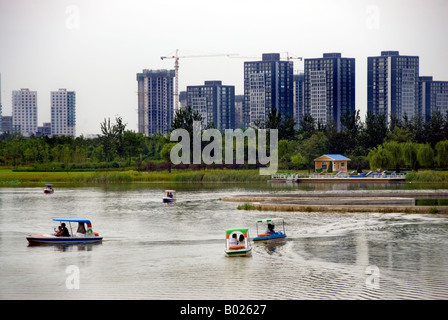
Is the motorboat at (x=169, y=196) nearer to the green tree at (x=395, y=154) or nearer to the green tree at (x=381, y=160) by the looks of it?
the green tree at (x=381, y=160)

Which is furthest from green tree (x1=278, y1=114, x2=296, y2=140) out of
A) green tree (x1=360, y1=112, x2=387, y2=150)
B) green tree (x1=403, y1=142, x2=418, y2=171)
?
green tree (x1=403, y1=142, x2=418, y2=171)

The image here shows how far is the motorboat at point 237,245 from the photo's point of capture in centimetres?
3291

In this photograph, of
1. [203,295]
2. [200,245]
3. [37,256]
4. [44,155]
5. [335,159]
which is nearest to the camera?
[203,295]

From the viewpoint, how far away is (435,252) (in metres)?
33.4

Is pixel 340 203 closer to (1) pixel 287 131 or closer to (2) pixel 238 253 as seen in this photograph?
(2) pixel 238 253

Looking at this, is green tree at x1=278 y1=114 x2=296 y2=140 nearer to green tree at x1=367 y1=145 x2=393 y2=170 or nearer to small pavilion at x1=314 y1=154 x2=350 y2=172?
small pavilion at x1=314 y1=154 x2=350 y2=172

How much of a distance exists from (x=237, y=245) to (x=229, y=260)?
1.28 metres

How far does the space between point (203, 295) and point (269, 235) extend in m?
13.3

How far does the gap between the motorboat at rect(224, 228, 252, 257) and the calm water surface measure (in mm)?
568

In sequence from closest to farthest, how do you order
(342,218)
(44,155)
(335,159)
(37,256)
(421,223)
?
1. (37,256)
2. (421,223)
3. (342,218)
4. (335,159)
5. (44,155)

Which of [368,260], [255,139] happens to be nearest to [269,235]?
[368,260]

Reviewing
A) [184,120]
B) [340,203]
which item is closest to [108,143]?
[184,120]

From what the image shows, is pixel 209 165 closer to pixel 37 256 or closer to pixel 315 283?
pixel 37 256

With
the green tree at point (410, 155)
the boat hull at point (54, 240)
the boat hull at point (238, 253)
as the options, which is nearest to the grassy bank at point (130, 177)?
the green tree at point (410, 155)
